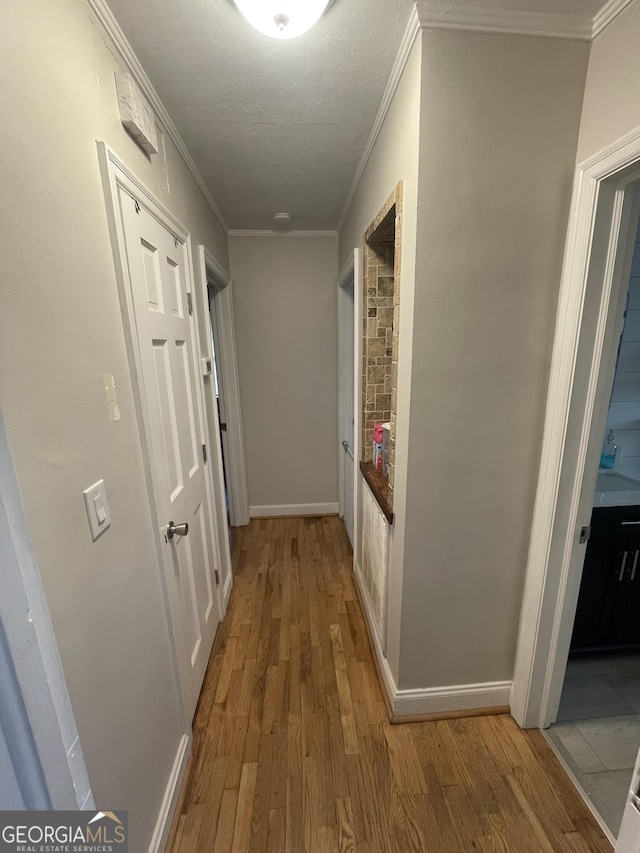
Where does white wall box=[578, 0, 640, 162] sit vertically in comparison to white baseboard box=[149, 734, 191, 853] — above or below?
above

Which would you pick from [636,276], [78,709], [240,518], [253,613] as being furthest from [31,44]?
[240,518]

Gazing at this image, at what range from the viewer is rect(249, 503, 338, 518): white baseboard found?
10.3ft

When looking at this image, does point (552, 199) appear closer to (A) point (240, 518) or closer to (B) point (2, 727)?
(B) point (2, 727)

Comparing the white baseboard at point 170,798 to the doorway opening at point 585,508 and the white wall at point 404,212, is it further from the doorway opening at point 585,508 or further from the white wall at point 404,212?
the doorway opening at point 585,508

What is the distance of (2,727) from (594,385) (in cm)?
160

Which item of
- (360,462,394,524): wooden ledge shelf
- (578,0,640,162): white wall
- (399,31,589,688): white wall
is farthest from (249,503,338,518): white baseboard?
(578,0,640,162): white wall

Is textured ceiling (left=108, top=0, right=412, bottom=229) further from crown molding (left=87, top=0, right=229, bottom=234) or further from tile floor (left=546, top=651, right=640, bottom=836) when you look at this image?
tile floor (left=546, top=651, right=640, bottom=836)

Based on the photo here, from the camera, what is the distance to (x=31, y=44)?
26.0 inches

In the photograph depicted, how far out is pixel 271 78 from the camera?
3.76ft

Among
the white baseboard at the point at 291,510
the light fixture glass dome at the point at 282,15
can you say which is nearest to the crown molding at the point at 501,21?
the light fixture glass dome at the point at 282,15

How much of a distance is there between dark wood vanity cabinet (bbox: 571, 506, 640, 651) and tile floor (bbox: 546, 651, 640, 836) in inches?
4.0

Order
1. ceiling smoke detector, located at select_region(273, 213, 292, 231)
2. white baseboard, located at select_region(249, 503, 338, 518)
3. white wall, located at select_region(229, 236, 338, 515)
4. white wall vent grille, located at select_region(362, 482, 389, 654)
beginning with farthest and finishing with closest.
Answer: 1. white baseboard, located at select_region(249, 503, 338, 518)
2. white wall, located at select_region(229, 236, 338, 515)
3. ceiling smoke detector, located at select_region(273, 213, 292, 231)
4. white wall vent grille, located at select_region(362, 482, 389, 654)

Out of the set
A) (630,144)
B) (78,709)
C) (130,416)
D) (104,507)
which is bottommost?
(78,709)

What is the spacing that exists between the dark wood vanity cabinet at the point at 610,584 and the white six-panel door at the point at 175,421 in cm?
178
